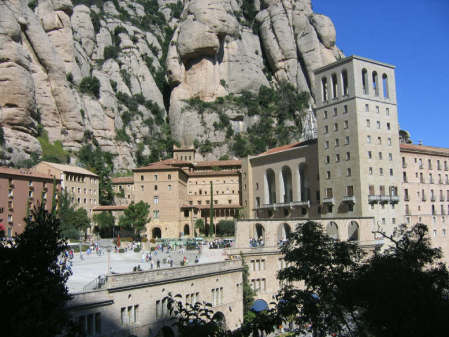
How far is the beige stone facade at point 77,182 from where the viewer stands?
210 ft

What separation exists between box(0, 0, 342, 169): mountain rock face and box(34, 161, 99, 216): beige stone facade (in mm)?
6136

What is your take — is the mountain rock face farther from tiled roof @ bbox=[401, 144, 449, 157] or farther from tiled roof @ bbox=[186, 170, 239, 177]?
tiled roof @ bbox=[401, 144, 449, 157]

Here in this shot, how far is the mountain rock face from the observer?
2842 inches

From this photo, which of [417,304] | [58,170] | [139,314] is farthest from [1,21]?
[417,304]

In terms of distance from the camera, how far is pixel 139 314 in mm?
25516

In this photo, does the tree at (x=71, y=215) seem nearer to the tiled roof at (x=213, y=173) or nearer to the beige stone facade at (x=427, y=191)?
the tiled roof at (x=213, y=173)

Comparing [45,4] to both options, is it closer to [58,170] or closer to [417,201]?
[58,170]

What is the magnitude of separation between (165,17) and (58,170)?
74.6m

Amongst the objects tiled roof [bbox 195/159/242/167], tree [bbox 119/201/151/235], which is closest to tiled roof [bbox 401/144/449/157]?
tiled roof [bbox 195/159/242/167]

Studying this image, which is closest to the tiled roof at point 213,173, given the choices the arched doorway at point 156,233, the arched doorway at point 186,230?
the arched doorway at point 186,230

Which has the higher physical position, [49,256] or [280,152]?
[280,152]

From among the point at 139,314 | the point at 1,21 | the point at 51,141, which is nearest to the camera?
the point at 139,314

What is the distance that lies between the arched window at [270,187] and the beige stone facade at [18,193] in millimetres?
29583

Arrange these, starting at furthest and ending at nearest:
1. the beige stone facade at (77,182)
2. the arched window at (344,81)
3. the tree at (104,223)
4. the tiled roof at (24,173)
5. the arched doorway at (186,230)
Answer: the arched doorway at (186,230)
the tree at (104,223)
the beige stone facade at (77,182)
the tiled roof at (24,173)
the arched window at (344,81)
